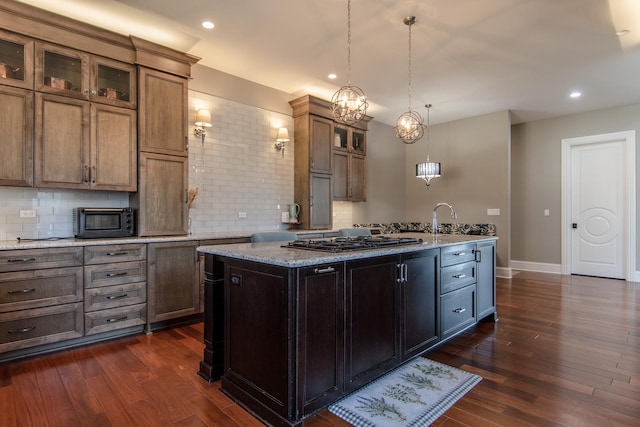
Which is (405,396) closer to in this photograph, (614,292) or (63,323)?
(63,323)

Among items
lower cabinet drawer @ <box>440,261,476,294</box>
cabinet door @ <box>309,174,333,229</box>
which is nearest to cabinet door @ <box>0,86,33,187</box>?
cabinet door @ <box>309,174,333,229</box>

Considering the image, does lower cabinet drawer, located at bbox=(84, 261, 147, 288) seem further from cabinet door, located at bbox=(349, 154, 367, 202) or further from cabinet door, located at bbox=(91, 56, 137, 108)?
cabinet door, located at bbox=(349, 154, 367, 202)

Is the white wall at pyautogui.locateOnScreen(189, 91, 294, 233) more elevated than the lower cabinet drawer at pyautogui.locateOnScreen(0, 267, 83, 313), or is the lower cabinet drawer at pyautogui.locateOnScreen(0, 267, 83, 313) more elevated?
the white wall at pyautogui.locateOnScreen(189, 91, 294, 233)

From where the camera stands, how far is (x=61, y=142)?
3.05 meters

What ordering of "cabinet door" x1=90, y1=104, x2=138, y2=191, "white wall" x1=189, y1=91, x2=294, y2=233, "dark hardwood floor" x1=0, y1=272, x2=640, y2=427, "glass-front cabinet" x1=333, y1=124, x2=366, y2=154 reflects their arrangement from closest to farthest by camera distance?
"dark hardwood floor" x1=0, y1=272, x2=640, y2=427 < "cabinet door" x1=90, y1=104, x2=138, y2=191 < "white wall" x1=189, y1=91, x2=294, y2=233 < "glass-front cabinet" x1=333, y1=124, x2=366, y2=154

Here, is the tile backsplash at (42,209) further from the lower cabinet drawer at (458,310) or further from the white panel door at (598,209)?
the white panel door at (598,209)

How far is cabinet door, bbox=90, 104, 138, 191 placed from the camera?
3.22 meters

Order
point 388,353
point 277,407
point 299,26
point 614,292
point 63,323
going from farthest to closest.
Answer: point 614,292, point 299,26, point 63,323, point 388,353, point 277,407

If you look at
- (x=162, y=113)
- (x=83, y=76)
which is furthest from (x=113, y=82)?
(x=162, y=113)

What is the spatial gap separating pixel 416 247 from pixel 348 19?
7.35 feet

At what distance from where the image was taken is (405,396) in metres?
2.12

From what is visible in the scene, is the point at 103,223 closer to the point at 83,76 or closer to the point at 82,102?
the point at 82,102

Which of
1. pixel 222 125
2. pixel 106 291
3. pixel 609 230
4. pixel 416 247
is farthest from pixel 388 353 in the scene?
pixel 609 230

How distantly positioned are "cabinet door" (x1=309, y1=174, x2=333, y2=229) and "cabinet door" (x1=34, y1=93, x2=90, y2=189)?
2.85 meters
